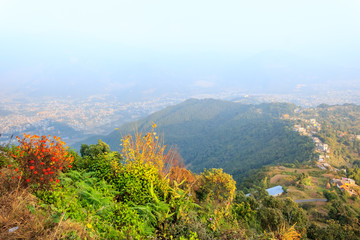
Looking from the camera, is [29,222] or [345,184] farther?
[345,184]

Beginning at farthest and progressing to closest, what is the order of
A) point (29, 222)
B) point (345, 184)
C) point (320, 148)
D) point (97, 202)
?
point (320, 148)
point (345, 184)
point (97, 202)
point (29, 222)

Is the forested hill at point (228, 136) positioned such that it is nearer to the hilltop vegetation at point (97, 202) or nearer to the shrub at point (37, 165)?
the hilltop vegetation at point (97, 202)

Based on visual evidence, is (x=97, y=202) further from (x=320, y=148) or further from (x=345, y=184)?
(x=320, y=148)

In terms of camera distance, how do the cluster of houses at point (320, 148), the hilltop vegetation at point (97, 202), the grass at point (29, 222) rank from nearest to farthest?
the grass at point (29, 222) → the hilltop vegetation at point (97, 202) → the cluster of houses at point (320, 148)

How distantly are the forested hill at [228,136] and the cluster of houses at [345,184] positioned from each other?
1088 centimetres

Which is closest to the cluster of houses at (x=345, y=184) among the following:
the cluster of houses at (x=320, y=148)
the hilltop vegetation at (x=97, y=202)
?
the cluster of houses at (x=320, y=148)

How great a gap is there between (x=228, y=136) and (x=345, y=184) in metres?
43.1

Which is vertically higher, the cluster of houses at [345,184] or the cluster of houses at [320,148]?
the cluster of houses at [345,184]

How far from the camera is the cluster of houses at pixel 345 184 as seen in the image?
19.1 metres

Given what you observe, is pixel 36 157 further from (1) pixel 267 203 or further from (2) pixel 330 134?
(2) pixel 330 134

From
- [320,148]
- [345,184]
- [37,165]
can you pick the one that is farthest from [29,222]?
[320,148]

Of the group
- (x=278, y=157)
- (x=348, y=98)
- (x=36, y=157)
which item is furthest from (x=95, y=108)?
(x=348, y=98)

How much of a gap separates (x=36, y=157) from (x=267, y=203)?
9696mm

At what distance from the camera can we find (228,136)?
62.8m
